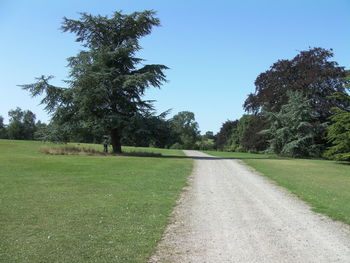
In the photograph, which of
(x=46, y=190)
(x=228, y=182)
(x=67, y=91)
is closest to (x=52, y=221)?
(x=46, y=190)

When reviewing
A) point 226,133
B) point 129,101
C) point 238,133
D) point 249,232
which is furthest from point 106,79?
point 226,133

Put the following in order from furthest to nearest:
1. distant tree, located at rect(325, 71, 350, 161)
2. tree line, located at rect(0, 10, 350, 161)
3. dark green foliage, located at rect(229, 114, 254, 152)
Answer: dark green foliage, located at rect(229, 114, 254, 152) → tree line, located at rect(0, 10, 350, 161) → distant tree, located at rect(325, 71, 350, 161)

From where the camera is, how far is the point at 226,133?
A: 8812cm

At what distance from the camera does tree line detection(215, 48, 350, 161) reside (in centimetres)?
3862

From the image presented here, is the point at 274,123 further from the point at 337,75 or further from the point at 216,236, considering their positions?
the point at 216,236

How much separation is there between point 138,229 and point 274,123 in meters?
36.8

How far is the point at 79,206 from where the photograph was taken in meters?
8.72

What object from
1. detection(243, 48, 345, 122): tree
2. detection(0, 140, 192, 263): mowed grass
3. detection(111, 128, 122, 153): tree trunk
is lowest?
detection(0, 140, 192, 263): mowed grass

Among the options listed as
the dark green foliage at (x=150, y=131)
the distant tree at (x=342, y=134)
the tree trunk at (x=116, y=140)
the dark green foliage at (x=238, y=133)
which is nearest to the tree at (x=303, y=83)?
the distant tree at (x=342, y=134)

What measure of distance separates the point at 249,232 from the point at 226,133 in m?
82.3

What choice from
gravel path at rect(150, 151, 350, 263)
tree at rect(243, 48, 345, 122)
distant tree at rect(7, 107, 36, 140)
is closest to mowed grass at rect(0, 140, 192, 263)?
gravel path at rect(150, 151, 350, 263)

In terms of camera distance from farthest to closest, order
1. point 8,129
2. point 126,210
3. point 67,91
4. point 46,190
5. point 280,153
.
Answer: point 8,129 → point 280,153 → point 67,91 → point 46,190 → point 126,210

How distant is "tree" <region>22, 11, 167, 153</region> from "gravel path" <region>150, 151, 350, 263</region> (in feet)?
73.5

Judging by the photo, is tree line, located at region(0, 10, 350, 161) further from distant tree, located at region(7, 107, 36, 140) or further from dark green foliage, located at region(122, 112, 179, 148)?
distant tree, located at region(7, 107, 36, 140)
